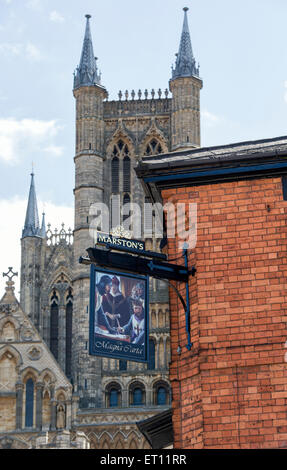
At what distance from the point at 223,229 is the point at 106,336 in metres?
2.63

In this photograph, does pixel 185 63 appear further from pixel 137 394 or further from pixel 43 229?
pixel 137 394

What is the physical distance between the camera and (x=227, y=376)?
1612 cm

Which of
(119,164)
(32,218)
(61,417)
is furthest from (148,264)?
(32,218)

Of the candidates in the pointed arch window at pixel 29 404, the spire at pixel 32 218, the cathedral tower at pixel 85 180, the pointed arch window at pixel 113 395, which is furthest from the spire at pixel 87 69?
the pointed arch window at pixel 29 404

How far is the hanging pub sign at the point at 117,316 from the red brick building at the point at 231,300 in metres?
0.78

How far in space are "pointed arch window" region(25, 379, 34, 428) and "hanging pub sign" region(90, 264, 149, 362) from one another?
1371 inches

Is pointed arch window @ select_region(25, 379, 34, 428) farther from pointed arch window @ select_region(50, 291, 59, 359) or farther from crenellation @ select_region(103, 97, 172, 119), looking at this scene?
crenellation @ select_region(103, 97, 172, 119)

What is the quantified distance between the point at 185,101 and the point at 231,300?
49.3 metres

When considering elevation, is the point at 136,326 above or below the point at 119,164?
below

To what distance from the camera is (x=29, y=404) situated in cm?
5125

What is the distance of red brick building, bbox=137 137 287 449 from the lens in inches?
625

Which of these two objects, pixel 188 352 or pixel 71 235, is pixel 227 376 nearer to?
pixel 188 352

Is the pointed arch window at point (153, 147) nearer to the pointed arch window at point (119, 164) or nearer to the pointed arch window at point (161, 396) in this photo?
the pointed arch window at point (119, 164)
